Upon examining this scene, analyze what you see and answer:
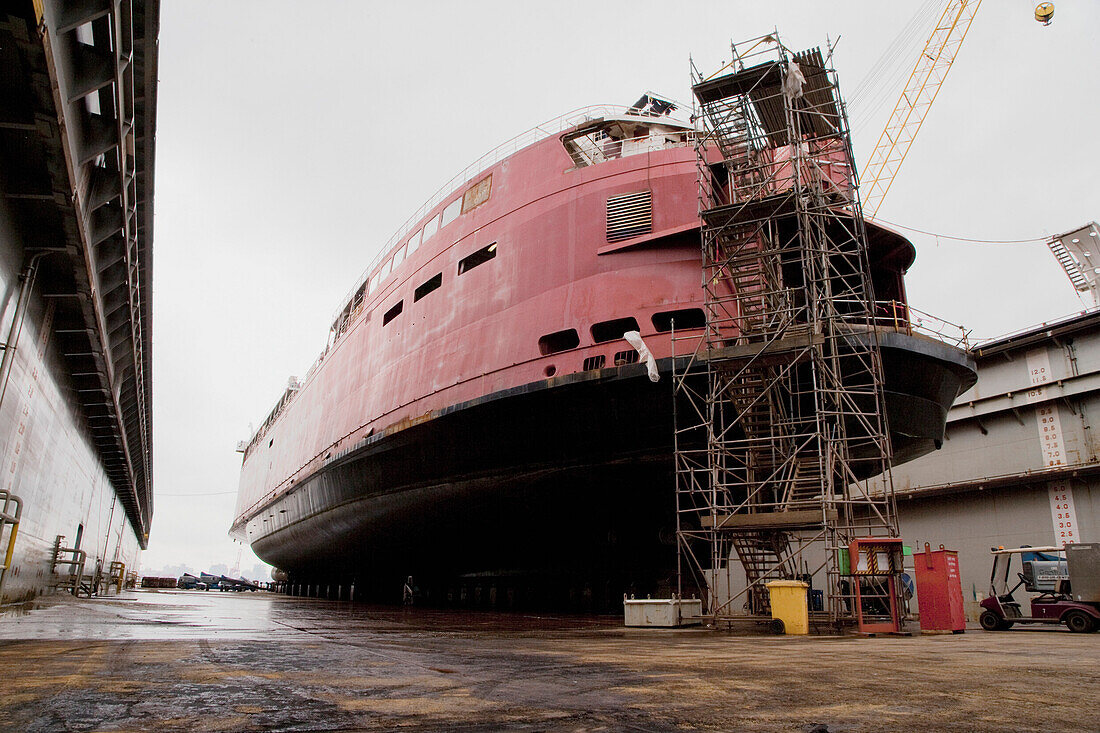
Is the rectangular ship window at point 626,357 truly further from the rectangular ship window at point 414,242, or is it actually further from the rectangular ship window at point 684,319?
the rectangular ship window at point 414,242

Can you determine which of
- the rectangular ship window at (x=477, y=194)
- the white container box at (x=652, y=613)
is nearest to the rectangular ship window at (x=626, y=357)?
the white container box at (x=652, y=613)

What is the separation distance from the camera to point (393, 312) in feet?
64.7

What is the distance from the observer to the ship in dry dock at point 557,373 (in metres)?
12.5

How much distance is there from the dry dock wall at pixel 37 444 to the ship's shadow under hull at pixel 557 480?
649cm

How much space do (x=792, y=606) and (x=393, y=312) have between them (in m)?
14.2

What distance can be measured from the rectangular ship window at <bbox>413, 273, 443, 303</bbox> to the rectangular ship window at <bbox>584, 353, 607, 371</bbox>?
6124mm

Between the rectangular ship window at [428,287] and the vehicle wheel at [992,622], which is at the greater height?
the rectangular ship window at [428,287]

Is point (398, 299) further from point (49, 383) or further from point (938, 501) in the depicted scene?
point (938, 501)

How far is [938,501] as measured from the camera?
2319 centimetres

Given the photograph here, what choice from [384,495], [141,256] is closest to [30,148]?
[141,256]

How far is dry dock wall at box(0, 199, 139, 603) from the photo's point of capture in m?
7.16

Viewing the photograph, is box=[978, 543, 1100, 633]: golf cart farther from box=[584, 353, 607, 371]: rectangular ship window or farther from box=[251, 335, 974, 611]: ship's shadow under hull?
box=[584, 353, 607, 371]: rectangular ship window

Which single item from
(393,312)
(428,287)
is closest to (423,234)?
(393,312)

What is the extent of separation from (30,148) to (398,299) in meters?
13.5
